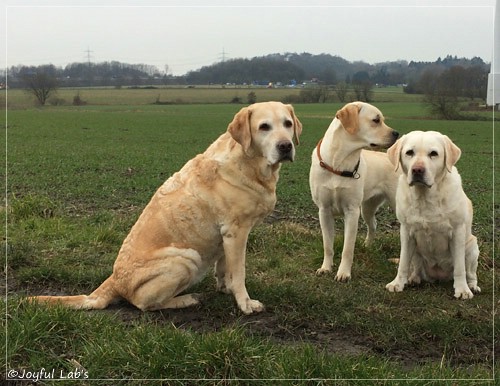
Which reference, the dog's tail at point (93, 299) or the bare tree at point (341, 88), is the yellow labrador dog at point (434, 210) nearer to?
the dog's tail at point (93, 299)

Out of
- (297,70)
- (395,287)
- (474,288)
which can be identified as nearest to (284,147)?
(395,287)

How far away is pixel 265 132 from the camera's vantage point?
4.60 metres

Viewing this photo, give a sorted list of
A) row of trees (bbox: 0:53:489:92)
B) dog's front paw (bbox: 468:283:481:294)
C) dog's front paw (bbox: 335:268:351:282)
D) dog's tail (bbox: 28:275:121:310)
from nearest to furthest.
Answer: dog's tail (bbox: 28:275:121:310) < dog's front paw (bbox: 468:283:481:294) < dog's front paw (bbox: 335:268:351:282) < row of trees (bbox: 0:53:489:92)

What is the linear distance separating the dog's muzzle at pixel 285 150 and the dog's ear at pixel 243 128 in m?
0.28

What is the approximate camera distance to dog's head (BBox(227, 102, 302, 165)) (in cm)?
455

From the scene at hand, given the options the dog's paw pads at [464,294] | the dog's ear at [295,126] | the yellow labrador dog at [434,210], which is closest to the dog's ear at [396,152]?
the yellow labrador dog at [434,210]

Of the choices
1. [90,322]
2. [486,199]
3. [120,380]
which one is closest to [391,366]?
[120,380]

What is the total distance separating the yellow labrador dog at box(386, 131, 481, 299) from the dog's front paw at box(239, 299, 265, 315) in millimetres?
1481

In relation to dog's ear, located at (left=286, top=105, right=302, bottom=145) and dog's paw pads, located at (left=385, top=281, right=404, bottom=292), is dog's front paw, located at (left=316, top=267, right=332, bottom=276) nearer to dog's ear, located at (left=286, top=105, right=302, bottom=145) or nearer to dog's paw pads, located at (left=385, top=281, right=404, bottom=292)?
dog's paw pads, located at (left=385, top=281, right=404, bottom=292)

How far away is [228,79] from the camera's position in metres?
7.82

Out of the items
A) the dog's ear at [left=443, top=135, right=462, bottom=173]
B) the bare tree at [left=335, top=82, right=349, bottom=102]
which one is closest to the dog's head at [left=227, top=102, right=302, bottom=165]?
the dog's ear at [left=443, top=135, right=462, bottom=173]

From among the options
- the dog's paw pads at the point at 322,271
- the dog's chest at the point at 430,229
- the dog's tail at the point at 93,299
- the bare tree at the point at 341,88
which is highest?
the bare tree at the point at 341,88

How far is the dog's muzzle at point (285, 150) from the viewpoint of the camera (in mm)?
4516

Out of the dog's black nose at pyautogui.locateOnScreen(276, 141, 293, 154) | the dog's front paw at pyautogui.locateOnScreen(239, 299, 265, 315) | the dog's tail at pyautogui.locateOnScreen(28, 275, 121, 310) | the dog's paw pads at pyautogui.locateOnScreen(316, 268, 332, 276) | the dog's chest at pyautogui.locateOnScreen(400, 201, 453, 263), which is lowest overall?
the dog's paw pads at pyautogui.locateOnScreen(316, 268, 332, 276)
